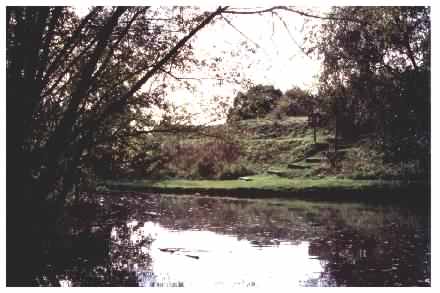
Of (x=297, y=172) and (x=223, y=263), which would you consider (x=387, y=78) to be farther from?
(x=223, y=263)

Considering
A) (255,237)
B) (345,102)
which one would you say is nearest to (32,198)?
(255,237)

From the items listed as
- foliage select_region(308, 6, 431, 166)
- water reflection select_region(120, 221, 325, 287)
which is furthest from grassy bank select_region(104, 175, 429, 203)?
water reflection select_region(120, 221, 325, 287)

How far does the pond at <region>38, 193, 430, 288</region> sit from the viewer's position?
12508mm

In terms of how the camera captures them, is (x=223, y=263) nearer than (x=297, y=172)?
Yes

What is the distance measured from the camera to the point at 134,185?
48875 millimetres

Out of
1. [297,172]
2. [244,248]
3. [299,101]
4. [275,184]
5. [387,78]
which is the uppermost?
[299,101]

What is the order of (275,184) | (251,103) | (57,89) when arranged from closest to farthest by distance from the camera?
(251,103), (57,89), (275,184)

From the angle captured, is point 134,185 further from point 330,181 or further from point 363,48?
point 363,48

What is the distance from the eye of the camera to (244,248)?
1691 centimetres

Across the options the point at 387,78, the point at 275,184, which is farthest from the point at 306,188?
the point at 387,78

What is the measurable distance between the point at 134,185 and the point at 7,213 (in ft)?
133

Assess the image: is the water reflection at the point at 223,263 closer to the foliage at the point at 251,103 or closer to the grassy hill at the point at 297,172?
the grassy hill at the point at 297,172

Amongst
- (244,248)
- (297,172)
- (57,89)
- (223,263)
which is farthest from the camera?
(297,172)

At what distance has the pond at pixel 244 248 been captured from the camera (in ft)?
41.0
